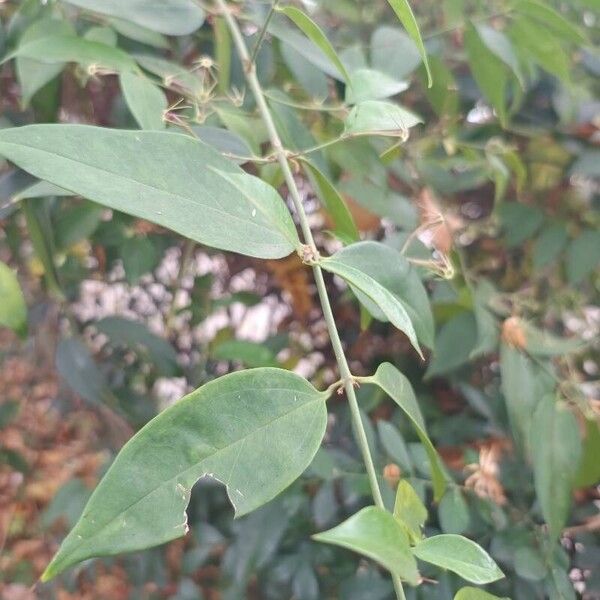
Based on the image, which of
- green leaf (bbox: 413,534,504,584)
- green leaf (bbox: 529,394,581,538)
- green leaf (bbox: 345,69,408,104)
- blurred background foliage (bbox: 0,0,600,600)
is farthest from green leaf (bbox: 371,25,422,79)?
green leaf (bbox: 413,534,504,584)

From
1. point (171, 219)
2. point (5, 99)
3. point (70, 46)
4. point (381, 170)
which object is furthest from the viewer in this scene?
point (5, 99)

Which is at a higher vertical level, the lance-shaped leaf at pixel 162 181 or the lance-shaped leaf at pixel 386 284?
the lance-shaped leaf at pixel 162 181

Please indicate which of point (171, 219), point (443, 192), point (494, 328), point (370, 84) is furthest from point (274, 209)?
point (443, 192)

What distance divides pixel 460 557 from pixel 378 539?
48 millimetres

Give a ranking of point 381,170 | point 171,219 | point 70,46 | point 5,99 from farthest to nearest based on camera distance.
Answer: point 5,99 < point 381,170 < point 70,46 < point 171,219

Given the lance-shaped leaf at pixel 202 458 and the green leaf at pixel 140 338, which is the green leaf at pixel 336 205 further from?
the green leaf at pixel 140 338

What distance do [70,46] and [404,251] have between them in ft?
0.73

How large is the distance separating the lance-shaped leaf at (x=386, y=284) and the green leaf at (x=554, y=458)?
111mm

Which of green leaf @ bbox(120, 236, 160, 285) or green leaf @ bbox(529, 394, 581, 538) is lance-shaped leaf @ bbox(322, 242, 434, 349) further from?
green leaf @ bbox(120, 236, 160, 285)

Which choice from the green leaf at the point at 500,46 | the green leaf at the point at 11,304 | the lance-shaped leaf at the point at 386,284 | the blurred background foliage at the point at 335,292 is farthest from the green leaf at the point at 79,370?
the green leaf at the point at 500,46

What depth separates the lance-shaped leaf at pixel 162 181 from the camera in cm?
23

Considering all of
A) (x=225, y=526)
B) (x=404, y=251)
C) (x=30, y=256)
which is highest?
(x=404, y=251)

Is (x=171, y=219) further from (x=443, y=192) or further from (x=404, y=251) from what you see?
(x=443, y=192)

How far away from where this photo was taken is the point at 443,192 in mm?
625
